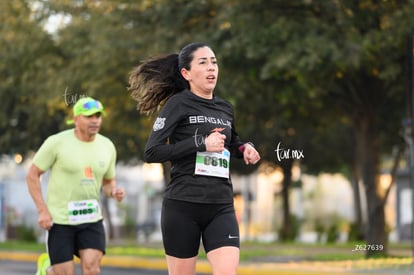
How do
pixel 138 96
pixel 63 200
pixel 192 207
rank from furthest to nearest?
1. pixel 63 200
2. pixel 138 96
3. pixel 192 207

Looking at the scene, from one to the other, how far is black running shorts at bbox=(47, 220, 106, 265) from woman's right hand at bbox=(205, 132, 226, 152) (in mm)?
2600

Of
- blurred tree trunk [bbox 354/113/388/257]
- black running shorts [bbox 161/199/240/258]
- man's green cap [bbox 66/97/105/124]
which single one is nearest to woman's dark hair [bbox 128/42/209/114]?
black running shorts [bbox 161/199/240/258]

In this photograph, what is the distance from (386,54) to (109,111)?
29.3 feet

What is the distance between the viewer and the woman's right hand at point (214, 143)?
18.6 ft

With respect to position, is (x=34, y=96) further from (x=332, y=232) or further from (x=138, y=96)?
(x=138, y=96)

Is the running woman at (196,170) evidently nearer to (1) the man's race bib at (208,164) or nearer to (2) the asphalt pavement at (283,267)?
(1) the man's race bib at (208,164)

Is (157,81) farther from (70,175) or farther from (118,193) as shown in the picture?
(118,193)

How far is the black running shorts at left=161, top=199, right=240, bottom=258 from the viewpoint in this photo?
18.9 feet

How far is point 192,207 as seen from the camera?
227 inches

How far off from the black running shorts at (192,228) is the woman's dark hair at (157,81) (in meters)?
0.70

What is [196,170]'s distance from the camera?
579cm

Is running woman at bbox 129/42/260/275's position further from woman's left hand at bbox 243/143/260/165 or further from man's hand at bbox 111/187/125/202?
man's hand at bbox 111/187/125/202

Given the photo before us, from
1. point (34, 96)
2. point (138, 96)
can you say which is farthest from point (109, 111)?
point (138, 96)

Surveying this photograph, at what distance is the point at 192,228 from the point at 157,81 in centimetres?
95
